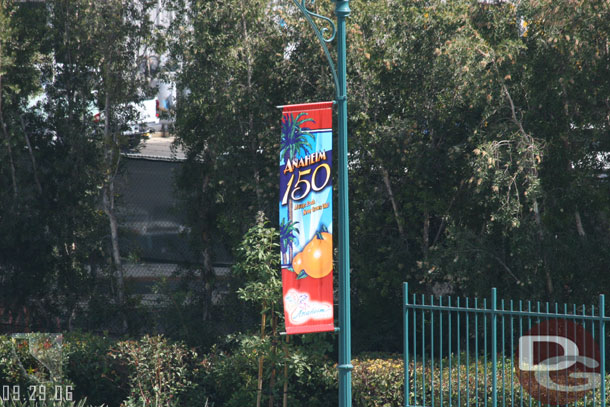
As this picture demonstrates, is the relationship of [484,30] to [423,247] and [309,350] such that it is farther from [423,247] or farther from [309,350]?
[309,350]

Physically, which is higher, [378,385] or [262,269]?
[262,269]

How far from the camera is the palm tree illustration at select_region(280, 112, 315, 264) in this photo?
874cm

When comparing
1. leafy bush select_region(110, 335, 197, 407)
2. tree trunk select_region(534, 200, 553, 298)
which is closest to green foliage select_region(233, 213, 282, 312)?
leafy bush select_region(110, 335, 197, 407)

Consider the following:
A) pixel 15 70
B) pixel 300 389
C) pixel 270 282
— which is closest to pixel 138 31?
pixel 15 70

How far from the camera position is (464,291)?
12.4 metres

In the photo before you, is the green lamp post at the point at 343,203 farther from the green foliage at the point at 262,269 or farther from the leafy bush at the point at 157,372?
the leafy bush at the point at 157,372

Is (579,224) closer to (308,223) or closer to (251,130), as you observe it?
(308,223)

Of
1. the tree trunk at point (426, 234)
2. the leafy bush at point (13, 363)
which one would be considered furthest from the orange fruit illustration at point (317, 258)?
the leafy bush at point (13, 363)

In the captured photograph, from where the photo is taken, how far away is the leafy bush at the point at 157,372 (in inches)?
450

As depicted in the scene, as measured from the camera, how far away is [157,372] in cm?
1149

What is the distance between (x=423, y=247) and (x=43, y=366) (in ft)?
21.2
